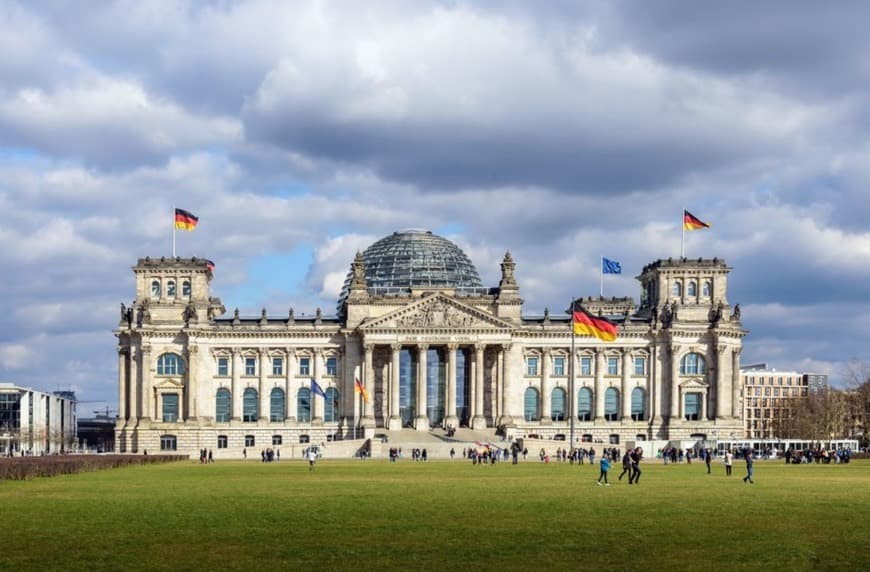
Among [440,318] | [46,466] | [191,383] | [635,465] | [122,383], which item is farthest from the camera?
[122,383]

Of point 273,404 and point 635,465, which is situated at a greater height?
point 635,465

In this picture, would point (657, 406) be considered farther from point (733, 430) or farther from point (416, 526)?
point (416, 526)

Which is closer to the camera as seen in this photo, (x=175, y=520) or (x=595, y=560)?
(x=595, y=560)

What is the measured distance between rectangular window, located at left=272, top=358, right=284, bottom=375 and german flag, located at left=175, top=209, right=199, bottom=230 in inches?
856

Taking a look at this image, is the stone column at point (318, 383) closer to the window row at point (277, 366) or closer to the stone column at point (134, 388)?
the window row at point (277, 366)

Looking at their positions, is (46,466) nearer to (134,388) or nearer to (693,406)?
(134,388)

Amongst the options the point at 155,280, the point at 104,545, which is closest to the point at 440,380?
the point at 155,280

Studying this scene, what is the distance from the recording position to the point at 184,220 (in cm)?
16125

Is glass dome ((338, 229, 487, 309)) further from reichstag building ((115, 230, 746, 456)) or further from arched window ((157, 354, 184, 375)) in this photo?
arched window ((157, 354, 184, 375))

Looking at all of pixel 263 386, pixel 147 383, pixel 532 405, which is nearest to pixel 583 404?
pixel 532 405

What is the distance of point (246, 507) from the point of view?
53.7m

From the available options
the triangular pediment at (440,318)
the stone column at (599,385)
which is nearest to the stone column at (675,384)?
the stone column at (599,385)

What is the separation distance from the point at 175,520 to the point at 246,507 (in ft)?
21.8

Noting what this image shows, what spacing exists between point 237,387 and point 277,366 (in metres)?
5.69
